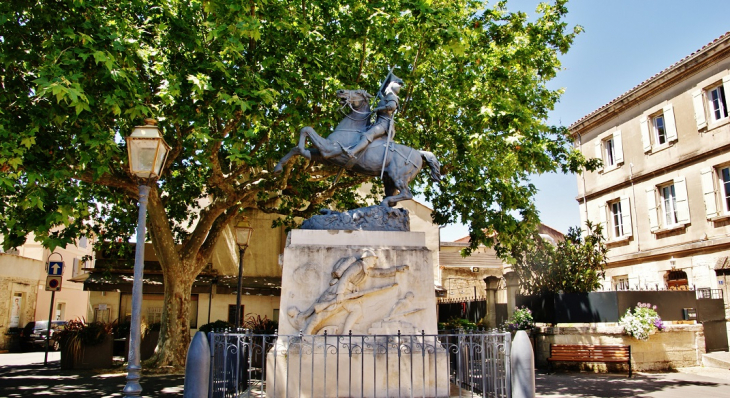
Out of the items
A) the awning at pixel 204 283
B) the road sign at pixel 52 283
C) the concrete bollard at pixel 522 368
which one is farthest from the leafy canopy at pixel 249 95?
the concrete bollard at pixel 522 368

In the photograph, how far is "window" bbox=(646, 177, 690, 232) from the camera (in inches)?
824

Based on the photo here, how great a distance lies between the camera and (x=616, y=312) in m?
15.2

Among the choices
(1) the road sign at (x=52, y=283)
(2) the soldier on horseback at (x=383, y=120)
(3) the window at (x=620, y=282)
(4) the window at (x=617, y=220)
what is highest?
(4) the window at (x=617, y=220)

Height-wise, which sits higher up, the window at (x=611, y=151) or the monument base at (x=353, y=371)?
the window at (x=611, y=151)

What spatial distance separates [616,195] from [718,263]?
6.47m

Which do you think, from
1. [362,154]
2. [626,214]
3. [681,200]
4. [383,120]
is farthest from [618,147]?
[362,154]

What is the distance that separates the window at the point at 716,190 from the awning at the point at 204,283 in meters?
16.3

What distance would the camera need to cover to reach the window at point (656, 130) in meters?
21.9

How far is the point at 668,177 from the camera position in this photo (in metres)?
21.9

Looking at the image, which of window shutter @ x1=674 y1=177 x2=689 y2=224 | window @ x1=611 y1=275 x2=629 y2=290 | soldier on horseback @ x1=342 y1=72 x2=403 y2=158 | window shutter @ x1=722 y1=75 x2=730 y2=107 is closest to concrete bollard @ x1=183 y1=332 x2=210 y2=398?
soldier on horseback @ x1=342 y1=72 x2=403 y2=158

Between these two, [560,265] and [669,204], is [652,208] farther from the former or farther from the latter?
[560,265]

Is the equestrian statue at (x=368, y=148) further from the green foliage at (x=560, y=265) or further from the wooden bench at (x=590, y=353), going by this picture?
the green foliage at (x=560, y=265)

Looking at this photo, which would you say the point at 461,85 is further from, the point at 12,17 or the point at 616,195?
the point at 616,195

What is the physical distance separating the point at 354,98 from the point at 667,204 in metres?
18.7
